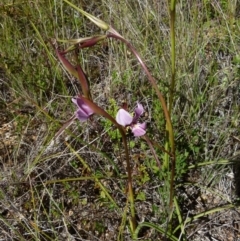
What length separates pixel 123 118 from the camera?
106cm

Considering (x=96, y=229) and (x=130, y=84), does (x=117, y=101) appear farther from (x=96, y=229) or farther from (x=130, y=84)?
(x=96, y=229)

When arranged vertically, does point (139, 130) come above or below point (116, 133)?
above

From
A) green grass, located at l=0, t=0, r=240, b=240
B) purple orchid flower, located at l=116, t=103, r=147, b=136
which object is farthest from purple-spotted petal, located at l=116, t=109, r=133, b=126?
green grass, located at l=0, t=0, r=240, b=240

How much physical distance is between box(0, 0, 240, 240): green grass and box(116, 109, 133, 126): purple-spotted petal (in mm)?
392

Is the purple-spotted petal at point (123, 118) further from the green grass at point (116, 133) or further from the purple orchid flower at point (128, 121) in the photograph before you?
the green grass at point (116, 133)

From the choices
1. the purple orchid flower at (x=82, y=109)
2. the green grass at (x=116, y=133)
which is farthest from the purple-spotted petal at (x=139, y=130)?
the green grass at (x=116, y=133)

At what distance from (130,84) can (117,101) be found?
0.35 ft

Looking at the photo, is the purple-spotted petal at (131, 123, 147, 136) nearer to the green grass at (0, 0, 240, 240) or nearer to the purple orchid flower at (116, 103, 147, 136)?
the purple orchid flower at (116, 103, 147, 136)

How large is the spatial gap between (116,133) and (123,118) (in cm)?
65

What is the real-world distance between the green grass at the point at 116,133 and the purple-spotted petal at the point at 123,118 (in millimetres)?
392

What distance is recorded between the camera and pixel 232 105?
1809 mm

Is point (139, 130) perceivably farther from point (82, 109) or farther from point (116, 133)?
point (116, 133)

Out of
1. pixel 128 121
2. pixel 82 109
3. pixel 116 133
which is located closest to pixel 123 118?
pixel 128 121

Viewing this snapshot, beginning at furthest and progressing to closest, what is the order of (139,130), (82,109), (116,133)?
(116,133)
(139,130)
(82,109)
